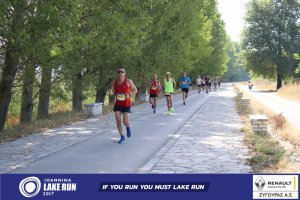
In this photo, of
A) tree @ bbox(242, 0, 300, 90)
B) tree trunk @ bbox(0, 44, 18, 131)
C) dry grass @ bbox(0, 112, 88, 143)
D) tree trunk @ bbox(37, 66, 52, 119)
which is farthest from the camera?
tree @ bbox(242, 0, 300, 90)

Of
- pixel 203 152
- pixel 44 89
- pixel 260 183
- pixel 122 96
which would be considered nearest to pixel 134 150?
pixel 203 152

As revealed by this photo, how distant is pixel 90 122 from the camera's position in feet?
55.7

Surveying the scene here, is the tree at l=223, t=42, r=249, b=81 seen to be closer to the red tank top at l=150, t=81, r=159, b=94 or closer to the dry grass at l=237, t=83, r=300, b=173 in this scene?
the red tank top at l=150, t=81, r=159, b=94

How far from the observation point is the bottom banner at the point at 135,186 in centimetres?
586

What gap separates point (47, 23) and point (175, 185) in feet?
22.5

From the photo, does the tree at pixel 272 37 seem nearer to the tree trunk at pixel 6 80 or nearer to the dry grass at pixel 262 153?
the tree trunk at pixel 6 80

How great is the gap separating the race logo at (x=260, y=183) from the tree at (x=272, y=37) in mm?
54985

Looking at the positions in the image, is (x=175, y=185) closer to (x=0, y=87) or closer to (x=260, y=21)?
(x=0, y=87)

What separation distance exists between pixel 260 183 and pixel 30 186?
10.3 feet

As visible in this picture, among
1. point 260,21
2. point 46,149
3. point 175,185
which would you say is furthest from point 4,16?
point 260,21

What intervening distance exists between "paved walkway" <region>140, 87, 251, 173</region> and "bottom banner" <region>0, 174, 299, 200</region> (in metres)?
1.55

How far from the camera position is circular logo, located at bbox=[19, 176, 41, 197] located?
5999mm

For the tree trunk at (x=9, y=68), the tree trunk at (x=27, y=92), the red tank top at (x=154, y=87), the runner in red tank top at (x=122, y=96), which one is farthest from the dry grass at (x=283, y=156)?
the tree trunk at (x=27, y=92)

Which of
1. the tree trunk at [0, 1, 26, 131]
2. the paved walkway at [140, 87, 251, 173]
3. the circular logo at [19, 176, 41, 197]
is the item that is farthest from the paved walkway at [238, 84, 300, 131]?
the circular logo at [19, 176, 41, 197]
